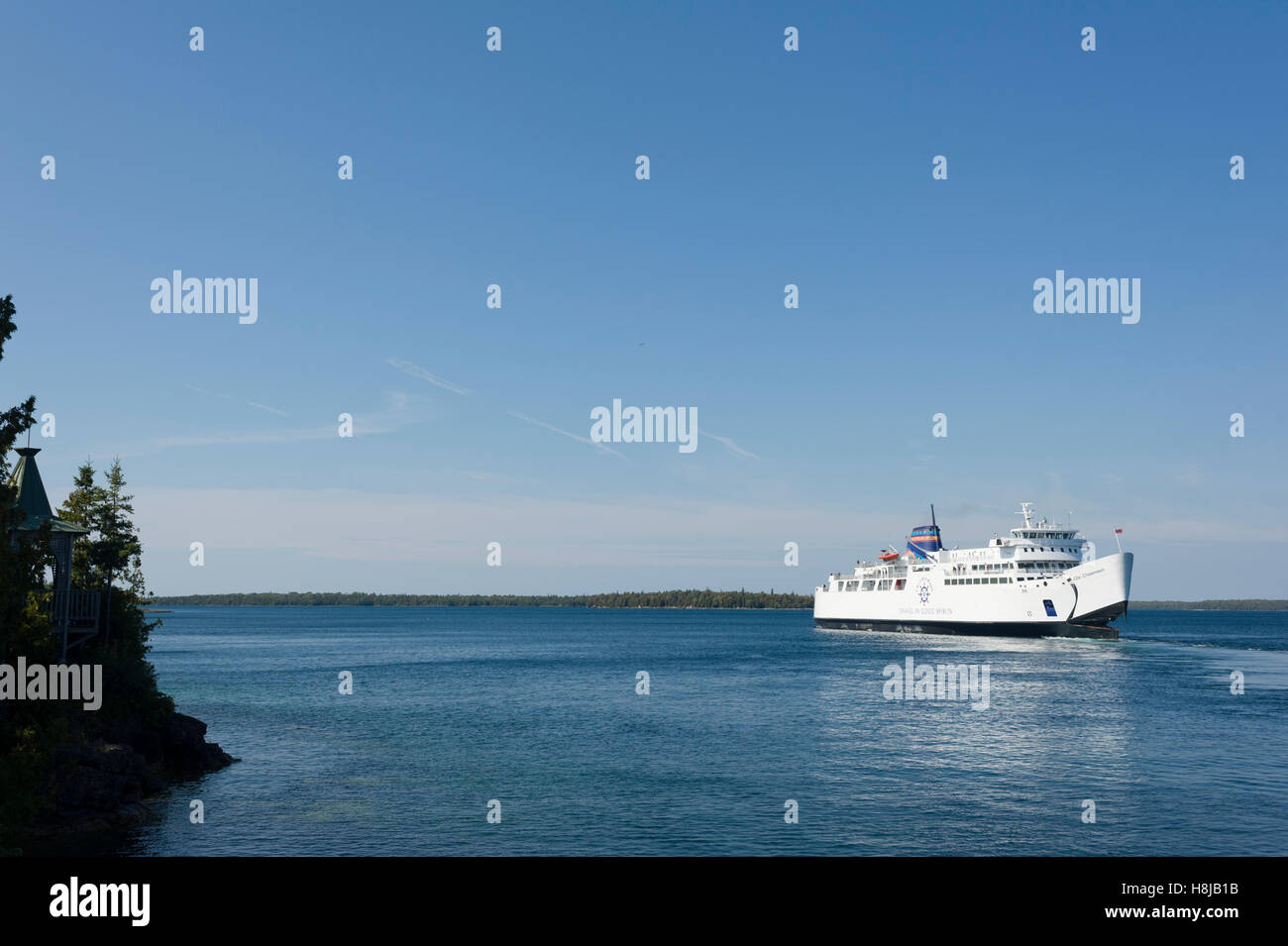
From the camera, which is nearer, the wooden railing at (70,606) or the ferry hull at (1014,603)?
the wooden railing at (70,606)

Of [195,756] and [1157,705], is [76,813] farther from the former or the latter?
[1157,705]

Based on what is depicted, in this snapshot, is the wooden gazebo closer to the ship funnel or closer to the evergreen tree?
the evergreen tree

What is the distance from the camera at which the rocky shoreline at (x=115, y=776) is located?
28.8 metres

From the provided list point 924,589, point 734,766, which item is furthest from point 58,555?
point 924,589

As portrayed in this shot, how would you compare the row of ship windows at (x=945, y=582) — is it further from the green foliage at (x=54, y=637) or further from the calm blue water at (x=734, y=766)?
the green foliage at (x=54, y=637)

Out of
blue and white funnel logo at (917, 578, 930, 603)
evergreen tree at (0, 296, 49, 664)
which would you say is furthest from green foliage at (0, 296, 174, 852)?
blue and white funnel logo at (917, 578, 930, 603)

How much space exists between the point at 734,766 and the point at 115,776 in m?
25.6

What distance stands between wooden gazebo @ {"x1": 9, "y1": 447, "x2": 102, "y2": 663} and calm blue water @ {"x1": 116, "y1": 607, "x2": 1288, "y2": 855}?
7.92 meters

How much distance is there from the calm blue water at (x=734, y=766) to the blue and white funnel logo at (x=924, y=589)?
45.3 metres

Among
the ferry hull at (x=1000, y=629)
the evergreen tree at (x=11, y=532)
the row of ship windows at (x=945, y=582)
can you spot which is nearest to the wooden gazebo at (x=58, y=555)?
the evergreen tree at (x=11, y=532)

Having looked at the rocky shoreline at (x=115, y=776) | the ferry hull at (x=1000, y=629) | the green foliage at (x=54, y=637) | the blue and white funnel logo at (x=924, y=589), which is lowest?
the ferry hull at (x=1000, y=629)
